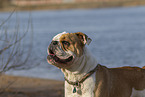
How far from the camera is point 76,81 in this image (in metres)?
4.86

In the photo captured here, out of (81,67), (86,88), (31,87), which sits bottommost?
(31,87)

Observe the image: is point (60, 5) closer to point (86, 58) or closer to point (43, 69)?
point (43, 69)

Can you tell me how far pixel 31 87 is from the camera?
1080 centimetres

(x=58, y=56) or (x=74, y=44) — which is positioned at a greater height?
(x=74, y=44)

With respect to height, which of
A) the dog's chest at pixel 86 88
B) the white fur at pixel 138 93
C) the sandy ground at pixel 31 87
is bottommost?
the sandy ground at pixel 31 87

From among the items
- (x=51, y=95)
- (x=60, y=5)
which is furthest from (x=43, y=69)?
(x=60, y=5)

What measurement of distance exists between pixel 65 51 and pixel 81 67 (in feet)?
1.12

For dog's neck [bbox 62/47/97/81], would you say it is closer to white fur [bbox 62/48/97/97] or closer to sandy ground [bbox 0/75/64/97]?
white fur [bbox 62/48/97/97]

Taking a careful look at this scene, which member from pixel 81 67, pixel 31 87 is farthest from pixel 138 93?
pixel 31 87

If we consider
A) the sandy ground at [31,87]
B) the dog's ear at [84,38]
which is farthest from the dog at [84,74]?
the sandy ground at [31,87]

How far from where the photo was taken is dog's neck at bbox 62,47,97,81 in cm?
478

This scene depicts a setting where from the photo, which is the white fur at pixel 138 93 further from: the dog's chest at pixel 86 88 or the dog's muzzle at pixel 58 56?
the dog's muzzle at pixel 58 56

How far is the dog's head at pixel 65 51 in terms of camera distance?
4668 mm

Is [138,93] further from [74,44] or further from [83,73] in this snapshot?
[74,44]
